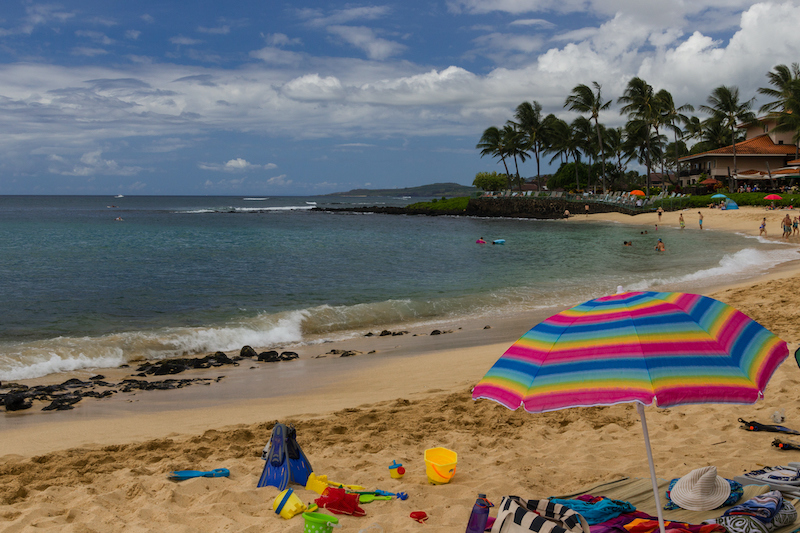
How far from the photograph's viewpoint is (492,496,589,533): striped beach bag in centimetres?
327

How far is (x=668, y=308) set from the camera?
2.92 meters

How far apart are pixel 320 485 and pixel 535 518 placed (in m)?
2.24

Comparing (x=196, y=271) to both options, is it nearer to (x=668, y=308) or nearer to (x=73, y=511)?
(x=73, y=511)

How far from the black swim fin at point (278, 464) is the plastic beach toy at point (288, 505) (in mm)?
350

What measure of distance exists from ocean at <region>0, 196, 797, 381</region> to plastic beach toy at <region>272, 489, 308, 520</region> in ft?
26.5

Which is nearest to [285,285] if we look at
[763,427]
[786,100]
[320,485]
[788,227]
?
[320,485]

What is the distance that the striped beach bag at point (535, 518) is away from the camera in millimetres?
3273

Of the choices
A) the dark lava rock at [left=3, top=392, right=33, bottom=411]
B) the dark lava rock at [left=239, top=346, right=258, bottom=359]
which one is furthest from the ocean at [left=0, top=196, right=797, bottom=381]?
the dark lava rock at [left=3, top=392, right=33, bottom=411]

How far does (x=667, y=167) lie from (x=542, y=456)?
80261mm

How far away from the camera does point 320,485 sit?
487 cm

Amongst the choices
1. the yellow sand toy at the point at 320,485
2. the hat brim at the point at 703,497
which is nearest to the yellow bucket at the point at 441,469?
the yellow sand toy at the point at 320,485

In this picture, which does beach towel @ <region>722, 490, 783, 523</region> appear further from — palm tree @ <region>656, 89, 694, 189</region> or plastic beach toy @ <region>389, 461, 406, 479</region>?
palm tree @ <region>656, 89, 694, 189</region>

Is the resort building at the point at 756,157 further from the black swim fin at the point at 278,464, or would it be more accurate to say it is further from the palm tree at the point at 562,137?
the black swim fin at the point at 278,464

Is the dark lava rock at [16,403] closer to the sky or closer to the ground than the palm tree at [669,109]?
closer to the ground
